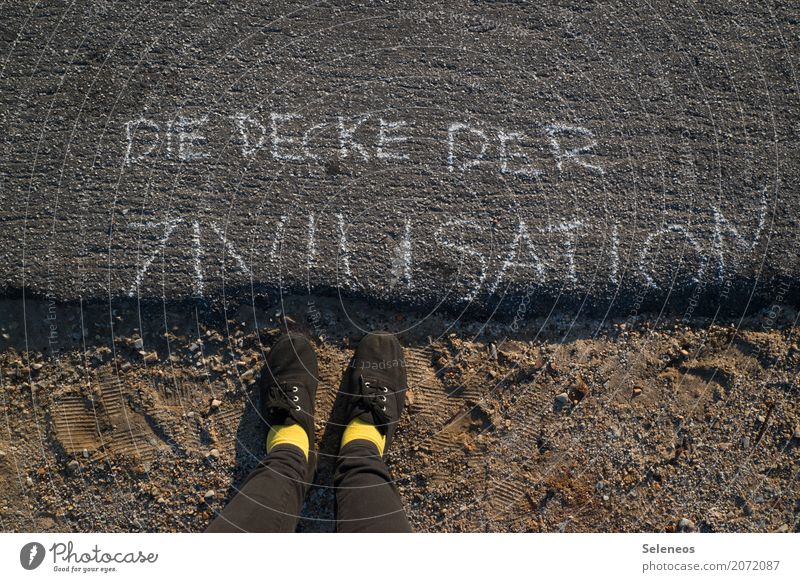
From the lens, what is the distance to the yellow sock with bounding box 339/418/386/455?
3.15 meters

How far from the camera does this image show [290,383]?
10.3ft

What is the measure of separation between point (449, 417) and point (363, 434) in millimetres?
491

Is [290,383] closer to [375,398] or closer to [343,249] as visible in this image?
[375,398]

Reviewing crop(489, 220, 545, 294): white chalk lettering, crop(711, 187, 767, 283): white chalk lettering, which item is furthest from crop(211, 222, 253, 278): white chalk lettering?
crop(711, 187, 767, 283): white chalk lettering

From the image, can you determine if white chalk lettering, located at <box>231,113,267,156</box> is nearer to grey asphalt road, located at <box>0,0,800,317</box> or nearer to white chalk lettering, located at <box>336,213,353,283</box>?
grey asphalt road, located at <box>0,0,800,317</box>

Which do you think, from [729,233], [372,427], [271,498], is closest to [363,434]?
[372,427]

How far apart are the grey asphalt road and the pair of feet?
31cm

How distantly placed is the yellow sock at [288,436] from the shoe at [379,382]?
0.28m

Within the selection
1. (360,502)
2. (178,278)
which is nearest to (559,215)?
(360,502)

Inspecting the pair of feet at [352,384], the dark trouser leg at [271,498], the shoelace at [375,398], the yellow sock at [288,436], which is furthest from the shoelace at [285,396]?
the shoelace at [375,398]

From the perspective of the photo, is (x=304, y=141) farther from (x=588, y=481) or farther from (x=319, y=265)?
(x=588, y=481)
